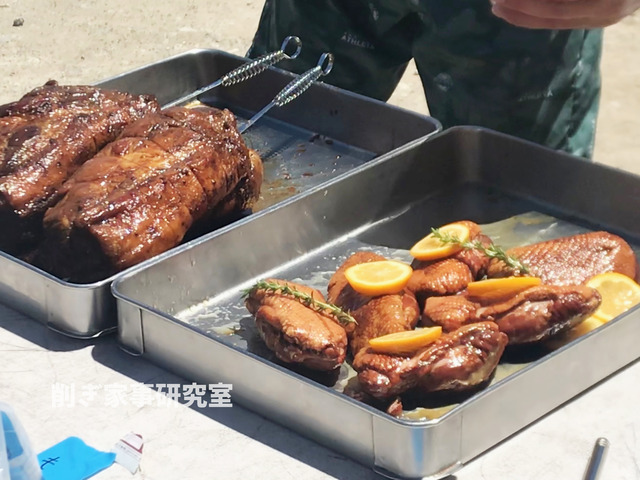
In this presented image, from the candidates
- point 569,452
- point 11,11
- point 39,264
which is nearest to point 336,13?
point 39,264

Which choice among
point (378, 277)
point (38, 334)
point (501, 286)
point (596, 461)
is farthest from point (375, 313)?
point (38, 334)

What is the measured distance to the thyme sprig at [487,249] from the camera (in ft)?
5.49

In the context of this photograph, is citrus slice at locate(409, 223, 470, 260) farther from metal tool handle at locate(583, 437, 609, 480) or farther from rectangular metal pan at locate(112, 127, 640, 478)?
metal tool handle at locate(583, 437, 609, 480)

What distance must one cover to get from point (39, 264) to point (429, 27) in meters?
1.15

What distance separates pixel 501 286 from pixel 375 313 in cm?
19

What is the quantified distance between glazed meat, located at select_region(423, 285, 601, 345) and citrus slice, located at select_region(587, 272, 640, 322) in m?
0.08

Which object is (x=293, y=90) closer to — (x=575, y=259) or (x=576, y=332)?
(x=575, y=259)

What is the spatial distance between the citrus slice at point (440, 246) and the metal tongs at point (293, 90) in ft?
2.15

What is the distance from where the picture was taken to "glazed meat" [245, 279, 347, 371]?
4.93 ft

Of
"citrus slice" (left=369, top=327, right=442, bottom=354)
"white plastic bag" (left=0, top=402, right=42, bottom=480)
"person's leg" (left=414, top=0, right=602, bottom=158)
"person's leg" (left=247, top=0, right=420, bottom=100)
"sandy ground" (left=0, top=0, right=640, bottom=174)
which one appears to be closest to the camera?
"white plastic bag" (left=0, top=402, right=42, bottom=480)

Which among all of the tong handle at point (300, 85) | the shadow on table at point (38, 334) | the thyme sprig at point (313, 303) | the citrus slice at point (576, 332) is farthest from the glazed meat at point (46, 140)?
the citrus slice at point (576, 332)

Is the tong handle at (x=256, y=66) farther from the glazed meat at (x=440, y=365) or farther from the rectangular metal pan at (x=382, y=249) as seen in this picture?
the glazed meat at (x=440, y=365)

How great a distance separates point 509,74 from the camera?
8.13ft

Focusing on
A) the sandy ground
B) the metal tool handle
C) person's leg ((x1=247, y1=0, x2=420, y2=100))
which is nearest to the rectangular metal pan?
the metal tool handle
